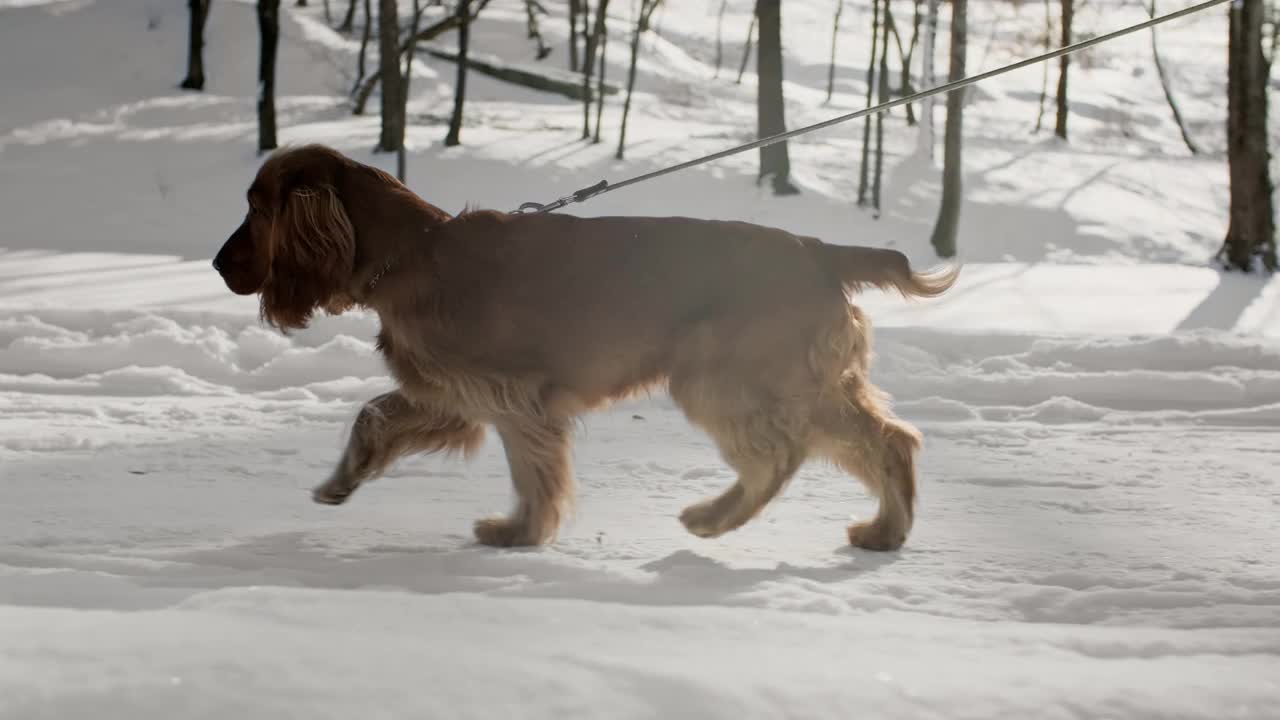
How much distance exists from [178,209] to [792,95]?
23.8m

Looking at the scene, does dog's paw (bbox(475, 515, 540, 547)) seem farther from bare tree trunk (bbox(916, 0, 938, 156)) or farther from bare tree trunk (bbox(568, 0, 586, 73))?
bare tree trunk (bbox(568, 0, 586, 73))

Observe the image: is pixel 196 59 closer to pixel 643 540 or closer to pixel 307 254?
pixel 307 254

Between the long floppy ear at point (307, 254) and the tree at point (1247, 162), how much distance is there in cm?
1128

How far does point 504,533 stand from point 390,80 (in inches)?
565

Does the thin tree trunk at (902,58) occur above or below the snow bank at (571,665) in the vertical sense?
below

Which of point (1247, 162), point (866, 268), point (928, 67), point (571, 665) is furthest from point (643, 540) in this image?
point (928, 67)

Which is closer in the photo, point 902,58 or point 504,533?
point 504,533

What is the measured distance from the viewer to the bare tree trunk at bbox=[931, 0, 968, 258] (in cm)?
1452

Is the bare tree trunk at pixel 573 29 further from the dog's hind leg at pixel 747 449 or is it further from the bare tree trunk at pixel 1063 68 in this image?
the dog's hind leg at pixel 747 449

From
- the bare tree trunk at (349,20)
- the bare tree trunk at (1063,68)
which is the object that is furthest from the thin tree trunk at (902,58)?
the bare tree trunk at (349,20)

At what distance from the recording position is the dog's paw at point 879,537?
389 cm

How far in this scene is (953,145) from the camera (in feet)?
48.9

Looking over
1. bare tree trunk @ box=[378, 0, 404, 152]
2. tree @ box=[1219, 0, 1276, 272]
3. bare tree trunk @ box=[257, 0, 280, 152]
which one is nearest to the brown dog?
tree @ box=[1219, 0, 1276, 272]

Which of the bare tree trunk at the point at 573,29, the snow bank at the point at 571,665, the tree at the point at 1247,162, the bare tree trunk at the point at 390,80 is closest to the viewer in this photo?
the snow bank at the point at 571,665
